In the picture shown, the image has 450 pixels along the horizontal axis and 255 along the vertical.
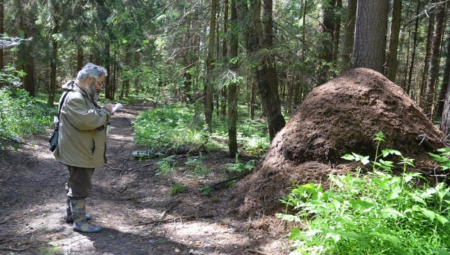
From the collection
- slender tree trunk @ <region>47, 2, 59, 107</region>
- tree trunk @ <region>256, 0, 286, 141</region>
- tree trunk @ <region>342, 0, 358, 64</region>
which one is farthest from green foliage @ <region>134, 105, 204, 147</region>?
slender tree trunk @ <region>47, 2, 59, 107</region>

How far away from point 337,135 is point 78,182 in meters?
3.62

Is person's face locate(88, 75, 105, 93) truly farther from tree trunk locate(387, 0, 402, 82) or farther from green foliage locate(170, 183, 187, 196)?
tree trunk locate(387, 0, 402, 82)

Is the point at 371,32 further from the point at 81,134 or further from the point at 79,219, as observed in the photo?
the point at 79,219

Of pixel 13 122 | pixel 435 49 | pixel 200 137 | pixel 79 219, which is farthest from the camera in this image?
pixel 435 49

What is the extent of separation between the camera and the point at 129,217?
15.6ft

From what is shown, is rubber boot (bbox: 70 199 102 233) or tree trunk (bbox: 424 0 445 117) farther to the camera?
tree trunk (bbox: 424 0 445 117)

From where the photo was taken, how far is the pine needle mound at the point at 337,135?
4207mm

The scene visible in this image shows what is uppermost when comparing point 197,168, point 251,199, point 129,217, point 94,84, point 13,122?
point 94,84

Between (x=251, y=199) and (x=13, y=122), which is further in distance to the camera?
(x=13, y=122)

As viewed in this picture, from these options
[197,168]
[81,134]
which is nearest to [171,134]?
[197,168]

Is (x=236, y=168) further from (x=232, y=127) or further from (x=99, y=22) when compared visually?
(x=99, y=22)

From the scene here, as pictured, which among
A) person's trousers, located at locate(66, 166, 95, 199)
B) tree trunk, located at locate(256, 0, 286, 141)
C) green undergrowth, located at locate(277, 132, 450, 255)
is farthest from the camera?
tree trunk, located at locate(256, 0, 286, 141)

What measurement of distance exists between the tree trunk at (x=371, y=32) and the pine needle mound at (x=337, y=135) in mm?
720

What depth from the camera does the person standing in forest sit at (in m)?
3.86
